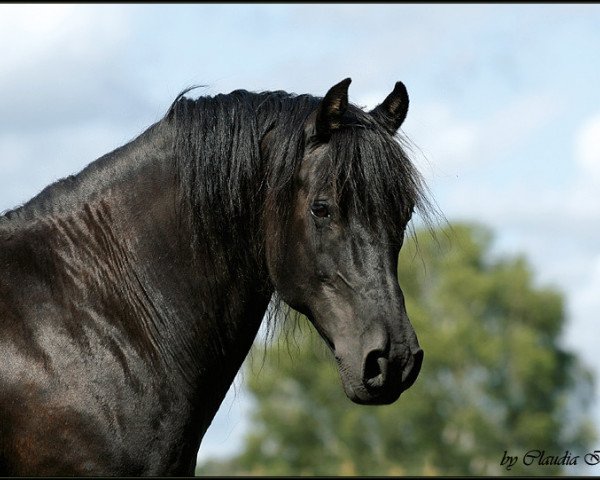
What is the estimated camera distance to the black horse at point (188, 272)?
545 cm

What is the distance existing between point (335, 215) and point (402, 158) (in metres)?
0.59

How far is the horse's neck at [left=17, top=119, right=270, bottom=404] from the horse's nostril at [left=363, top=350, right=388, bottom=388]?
0.95 m

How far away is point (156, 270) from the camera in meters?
5.94

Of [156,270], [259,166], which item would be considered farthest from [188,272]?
[259,166]

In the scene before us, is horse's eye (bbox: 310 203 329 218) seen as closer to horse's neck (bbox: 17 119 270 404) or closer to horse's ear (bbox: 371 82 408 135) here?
horse's neck (bbox: 17 119 270 404)

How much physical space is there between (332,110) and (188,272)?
4.18 ft

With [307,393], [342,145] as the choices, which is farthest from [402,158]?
[307,393]

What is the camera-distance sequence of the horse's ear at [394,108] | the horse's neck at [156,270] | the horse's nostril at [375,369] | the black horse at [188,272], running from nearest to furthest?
the horse's nostril at [375,369], the black horse at [188,272], the horse's neck at [156,270], the horse's ear at [394,108]

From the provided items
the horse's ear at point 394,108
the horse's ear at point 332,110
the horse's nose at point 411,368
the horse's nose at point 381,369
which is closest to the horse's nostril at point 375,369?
the horse's nose at point 381,369

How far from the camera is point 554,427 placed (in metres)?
58.8

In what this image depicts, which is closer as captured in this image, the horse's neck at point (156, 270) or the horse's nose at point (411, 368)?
the horse's nose at point (411, 368)

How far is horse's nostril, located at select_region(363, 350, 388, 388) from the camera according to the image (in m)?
5.35

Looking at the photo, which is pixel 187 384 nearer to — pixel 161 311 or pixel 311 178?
pixel 161 311

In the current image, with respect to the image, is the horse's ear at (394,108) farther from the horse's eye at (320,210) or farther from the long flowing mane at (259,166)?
the horse's eye at (320,210)
